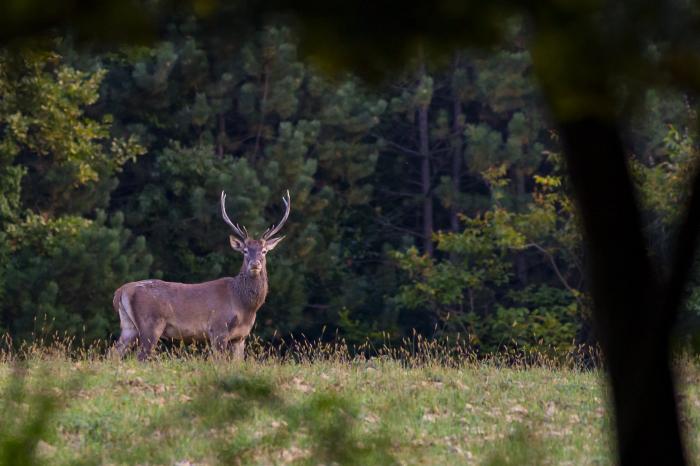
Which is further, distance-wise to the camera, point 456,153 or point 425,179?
point 425,179

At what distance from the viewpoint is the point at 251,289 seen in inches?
563

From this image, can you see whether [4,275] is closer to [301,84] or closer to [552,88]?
[301,84]

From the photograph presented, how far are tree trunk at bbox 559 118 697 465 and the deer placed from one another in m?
11.7

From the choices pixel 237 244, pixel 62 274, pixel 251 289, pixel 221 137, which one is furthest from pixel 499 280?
pixel 251 289

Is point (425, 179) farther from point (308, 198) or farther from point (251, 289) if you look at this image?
point (251, 289)

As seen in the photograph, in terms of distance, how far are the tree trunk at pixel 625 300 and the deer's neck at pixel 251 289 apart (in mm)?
12528

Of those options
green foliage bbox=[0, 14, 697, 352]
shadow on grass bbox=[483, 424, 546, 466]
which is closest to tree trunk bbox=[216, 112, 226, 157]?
green foliage bbox=[0, 14, 697, 352]

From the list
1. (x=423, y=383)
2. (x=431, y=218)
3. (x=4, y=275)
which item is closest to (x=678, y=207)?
(x=423, y=383)

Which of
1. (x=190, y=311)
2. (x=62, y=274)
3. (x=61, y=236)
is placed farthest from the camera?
(x=62, y=274)

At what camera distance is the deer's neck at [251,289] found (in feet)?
46.4

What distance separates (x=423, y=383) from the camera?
350 inches

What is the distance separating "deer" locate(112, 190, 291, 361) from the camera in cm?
1358

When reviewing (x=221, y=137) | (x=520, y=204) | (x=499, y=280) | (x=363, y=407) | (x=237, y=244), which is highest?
(x=221, y=137)

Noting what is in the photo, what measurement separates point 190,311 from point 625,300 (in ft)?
40.9
